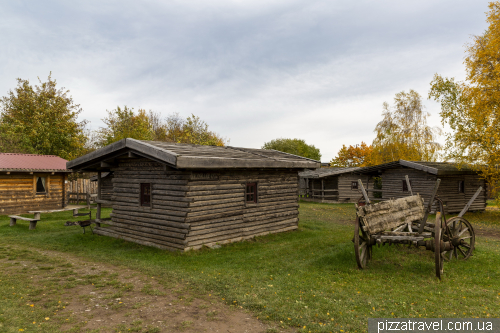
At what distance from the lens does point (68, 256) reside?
1038 cm

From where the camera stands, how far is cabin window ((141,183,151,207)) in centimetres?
1184

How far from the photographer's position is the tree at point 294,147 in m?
58.5

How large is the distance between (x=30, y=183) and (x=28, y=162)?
53.8 inches

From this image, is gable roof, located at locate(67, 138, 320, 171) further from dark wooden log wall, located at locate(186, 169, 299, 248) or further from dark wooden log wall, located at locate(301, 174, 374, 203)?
dark wooden log wall, located at locate(301, 174, 374, 203)

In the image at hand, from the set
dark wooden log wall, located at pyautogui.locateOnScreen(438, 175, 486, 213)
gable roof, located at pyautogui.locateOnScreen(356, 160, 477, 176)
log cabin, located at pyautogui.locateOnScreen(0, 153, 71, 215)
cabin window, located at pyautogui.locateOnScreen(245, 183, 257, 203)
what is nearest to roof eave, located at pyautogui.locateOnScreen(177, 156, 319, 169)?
cabin window, located at pyautogui.locateOnScreen(245, 183, 257, 203)

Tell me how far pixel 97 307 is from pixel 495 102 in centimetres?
2309

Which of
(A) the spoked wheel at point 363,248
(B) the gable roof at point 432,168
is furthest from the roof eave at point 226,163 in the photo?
(B) the gable roof at point 432,168

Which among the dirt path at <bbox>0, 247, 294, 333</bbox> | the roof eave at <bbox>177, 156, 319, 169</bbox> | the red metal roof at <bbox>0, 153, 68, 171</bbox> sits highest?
the red metal roof at <bbox>0, 153, 68, 171</bbox>

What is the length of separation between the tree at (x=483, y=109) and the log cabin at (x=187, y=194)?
13.0 metres

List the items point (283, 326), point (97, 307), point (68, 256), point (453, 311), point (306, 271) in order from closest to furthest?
1. point (283, 326)
2. point (453, 311)
3. point (97, 307)
4. point (306, 271)
5. point (68, 256)

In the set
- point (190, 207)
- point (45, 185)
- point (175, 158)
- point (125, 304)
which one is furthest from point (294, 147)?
point (125, 304)

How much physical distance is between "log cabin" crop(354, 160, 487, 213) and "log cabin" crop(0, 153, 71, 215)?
872 inches

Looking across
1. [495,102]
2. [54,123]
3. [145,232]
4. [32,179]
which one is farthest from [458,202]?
[54,123]

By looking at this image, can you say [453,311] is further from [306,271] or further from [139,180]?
[139,180]
